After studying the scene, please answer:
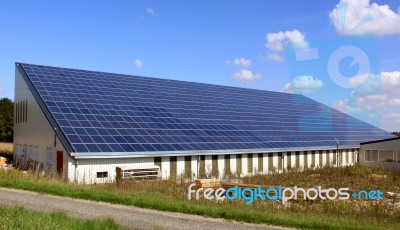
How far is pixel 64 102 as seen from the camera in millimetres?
31438

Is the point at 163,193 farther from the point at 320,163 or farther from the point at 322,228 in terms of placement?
the point at 320,163

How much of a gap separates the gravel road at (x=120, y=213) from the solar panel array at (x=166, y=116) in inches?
360

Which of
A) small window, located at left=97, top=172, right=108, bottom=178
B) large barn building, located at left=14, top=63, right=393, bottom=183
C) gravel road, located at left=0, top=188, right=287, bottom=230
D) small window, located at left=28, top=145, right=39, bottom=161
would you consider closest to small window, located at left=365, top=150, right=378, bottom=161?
large barn building, located at left=14, top=63, right=393, bottom=183

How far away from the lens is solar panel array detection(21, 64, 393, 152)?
2961cm

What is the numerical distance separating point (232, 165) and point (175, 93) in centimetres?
1277

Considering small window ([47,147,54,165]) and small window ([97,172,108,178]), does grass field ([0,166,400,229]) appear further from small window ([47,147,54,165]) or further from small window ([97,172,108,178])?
small window ([47,147,54,165])

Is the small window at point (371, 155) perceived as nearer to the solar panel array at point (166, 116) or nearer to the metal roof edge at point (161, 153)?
the solar panel array at point (166, 116)

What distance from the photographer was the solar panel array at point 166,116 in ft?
97.1

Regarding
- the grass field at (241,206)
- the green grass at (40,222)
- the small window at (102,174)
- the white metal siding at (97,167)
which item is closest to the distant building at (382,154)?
the grass field at (241,206)

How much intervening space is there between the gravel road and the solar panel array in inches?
360

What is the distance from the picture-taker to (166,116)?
36156mm

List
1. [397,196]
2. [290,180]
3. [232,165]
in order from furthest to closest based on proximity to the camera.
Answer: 1. [232,165]
2. [290,180]
3. [397,196]

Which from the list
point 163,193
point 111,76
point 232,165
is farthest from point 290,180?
point 111,76

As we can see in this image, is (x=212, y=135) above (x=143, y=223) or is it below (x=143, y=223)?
above
